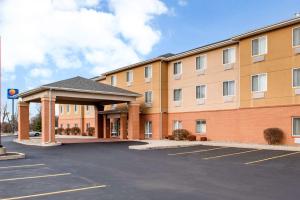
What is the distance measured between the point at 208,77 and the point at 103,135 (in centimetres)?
1572

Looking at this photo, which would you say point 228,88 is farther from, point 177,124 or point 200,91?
point 177,124

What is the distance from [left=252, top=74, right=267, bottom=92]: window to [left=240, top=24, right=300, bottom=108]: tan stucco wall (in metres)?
0.30

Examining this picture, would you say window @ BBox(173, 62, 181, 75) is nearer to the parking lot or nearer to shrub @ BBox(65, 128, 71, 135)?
the parking lot

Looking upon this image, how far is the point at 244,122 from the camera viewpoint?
25.1 meters

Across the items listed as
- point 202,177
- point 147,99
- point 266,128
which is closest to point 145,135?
→ point 147,99

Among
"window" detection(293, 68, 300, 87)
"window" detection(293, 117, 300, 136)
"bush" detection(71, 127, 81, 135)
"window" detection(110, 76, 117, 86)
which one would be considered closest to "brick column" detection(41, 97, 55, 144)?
"window" detection(110, 76, 117, 86)

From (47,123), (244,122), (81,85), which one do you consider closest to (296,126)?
(244,122)

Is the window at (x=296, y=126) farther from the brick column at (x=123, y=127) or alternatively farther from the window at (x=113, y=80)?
the window at (x=113, y=80)

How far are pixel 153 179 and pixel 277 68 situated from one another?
15929 mm

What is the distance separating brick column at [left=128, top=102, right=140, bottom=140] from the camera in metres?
32.1

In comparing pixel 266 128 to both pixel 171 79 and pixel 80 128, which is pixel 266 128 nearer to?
pixel 171 79

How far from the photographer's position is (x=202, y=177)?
10977mm

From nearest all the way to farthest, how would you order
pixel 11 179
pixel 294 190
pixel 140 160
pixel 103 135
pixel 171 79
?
1. pixel 294 190
2. pixel 11 179
3. pixel 140 160
4. pixel 171 79
5. pixel 103 135

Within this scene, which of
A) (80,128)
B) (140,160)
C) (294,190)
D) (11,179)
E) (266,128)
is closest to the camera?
(294,190)
